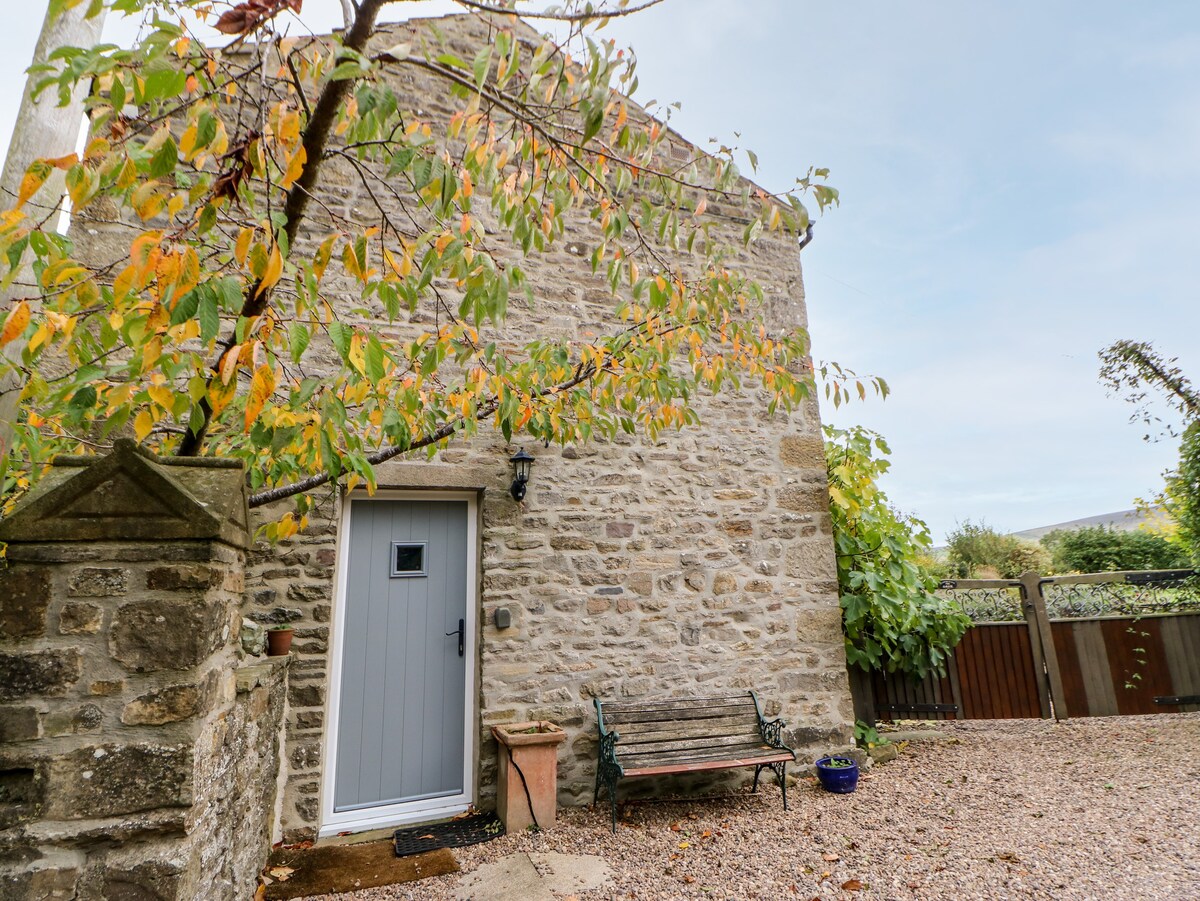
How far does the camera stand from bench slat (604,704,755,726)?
4117mm

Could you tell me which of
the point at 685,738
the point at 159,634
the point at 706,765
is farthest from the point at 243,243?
the point at 685,738

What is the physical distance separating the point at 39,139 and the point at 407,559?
9.44ft

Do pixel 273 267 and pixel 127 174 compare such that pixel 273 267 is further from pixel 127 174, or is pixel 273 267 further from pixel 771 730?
pixel 771 730

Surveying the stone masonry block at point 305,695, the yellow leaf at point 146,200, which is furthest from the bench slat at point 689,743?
the yellow leaf at point 146,200

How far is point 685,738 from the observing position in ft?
13.7

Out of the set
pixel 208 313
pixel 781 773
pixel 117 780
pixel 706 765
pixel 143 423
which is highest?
pixel 208 313

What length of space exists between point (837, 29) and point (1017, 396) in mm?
12302

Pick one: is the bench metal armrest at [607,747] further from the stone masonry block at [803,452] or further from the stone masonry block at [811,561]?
the stone masonry block at [803,452]

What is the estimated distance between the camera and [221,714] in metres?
1.92

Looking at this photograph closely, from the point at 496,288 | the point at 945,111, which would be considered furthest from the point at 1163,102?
the point at 496,288

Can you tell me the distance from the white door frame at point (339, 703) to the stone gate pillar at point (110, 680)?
193 centimetres

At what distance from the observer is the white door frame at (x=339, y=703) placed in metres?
3.72

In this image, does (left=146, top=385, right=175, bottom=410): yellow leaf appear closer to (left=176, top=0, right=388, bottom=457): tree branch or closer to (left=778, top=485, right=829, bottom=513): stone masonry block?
(left=176, top=0, right=388, bottom=457): tree branch

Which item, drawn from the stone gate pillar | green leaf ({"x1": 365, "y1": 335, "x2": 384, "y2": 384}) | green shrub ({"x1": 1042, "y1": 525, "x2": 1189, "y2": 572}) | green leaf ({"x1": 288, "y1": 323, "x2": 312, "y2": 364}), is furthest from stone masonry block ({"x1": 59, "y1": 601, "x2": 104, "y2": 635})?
green shrub ({"x1": 1042, "y1": 525, "x2": 1189, "y2": 572})
